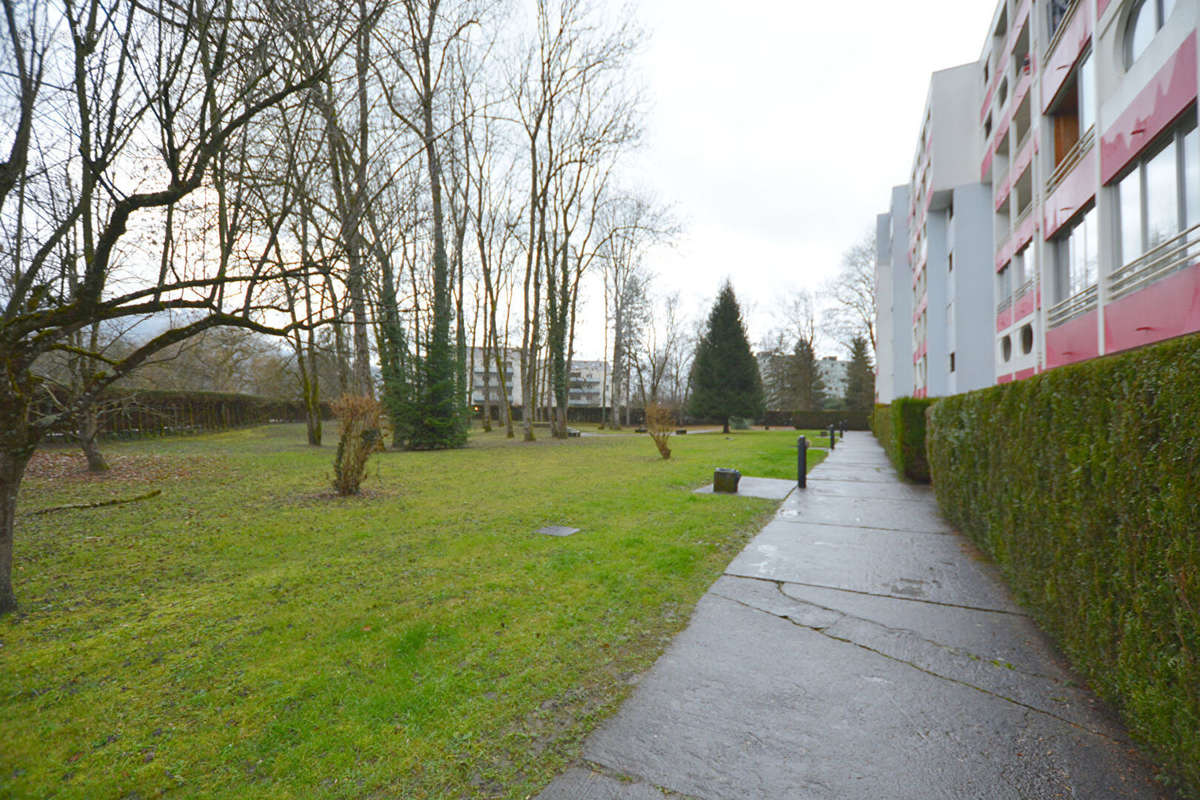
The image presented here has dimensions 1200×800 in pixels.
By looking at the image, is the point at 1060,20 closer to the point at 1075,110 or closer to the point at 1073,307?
the point at 1075,110

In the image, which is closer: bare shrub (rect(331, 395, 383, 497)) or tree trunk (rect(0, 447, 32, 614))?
tree trunk (rect(0, 447, 32, 614))

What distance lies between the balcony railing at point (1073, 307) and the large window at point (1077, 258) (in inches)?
7.1

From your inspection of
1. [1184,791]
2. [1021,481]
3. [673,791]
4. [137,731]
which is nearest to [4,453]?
[137,731]

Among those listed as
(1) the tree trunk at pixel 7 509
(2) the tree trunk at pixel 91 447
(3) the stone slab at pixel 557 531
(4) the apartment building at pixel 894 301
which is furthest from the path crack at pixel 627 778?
(4) the apartment building at pixel 894 301

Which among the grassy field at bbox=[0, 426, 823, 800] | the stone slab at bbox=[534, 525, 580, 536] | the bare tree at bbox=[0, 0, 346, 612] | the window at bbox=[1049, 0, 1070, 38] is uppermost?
the window at bbox=[1049, 0, 1070, 38]

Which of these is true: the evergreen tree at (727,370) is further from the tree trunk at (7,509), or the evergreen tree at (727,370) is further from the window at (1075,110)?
the tree trunk at (7,509)

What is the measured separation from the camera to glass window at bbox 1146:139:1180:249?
8.01m

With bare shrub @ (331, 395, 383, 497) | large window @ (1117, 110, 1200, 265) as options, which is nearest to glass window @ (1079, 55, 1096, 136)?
large window @ (1117, 110, 1200, 265)

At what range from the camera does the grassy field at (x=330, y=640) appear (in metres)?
2.19

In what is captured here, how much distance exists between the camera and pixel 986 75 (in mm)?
20047

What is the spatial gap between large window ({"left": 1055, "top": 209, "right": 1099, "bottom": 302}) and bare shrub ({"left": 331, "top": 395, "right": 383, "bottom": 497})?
13.8 meters

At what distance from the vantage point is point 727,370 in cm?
3931

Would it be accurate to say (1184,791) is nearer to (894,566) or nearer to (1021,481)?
(1021,481)

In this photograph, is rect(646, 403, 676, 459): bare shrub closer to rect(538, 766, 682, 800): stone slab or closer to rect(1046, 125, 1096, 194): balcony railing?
rect(1046, 125, 1096, 194): balcony railing
